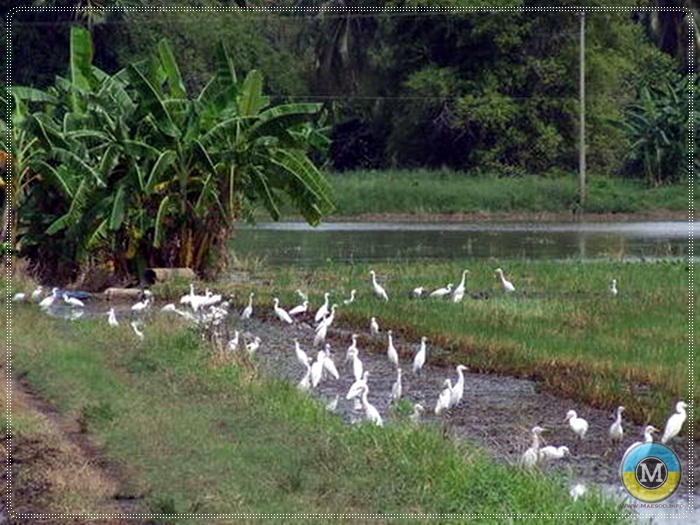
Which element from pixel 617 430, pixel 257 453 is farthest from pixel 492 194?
pixel 257 453

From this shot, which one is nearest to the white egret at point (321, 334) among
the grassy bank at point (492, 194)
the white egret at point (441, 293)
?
the white egret at point (441, 293)

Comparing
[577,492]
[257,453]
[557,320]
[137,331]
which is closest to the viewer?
[577,492]

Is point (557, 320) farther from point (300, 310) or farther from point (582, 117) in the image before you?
point (582, 117)

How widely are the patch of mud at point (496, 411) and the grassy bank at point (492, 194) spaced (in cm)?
2333

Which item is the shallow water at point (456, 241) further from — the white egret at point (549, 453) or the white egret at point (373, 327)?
the white egret at point (549, 453)

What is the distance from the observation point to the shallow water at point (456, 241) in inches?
1069

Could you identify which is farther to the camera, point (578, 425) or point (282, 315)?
point (282, 315)

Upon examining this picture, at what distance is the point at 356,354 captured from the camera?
1349 cm

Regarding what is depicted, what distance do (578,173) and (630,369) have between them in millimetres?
27612

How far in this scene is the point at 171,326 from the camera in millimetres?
15438

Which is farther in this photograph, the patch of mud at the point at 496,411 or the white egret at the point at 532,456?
the patch of mud at the point at 496,411

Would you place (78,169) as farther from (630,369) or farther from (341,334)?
(630,369)

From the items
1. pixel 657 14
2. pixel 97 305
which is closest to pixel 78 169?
pixel 97 305

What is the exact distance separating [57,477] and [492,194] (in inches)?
1260
